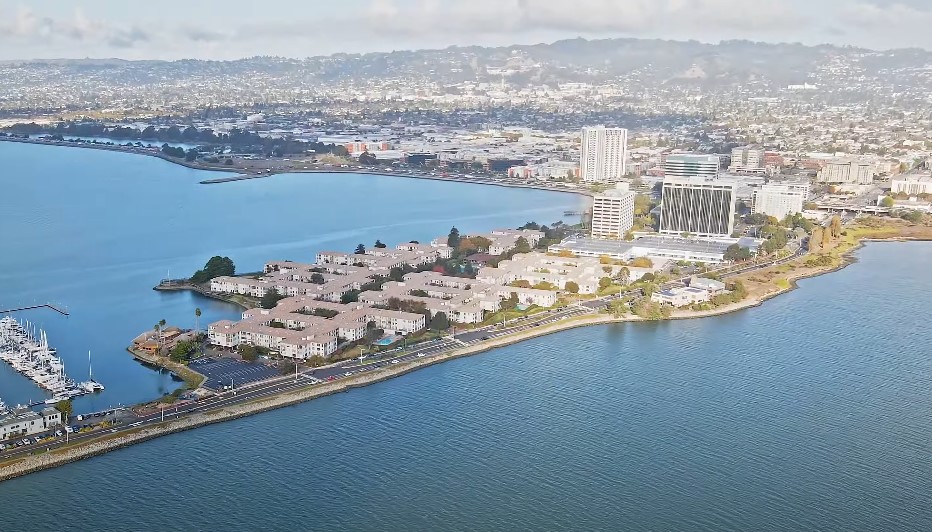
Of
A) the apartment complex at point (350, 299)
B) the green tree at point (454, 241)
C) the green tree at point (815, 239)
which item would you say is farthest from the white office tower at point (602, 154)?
the apartment complex at point (350, 299)

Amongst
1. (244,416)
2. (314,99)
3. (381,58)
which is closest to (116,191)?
(244,416)

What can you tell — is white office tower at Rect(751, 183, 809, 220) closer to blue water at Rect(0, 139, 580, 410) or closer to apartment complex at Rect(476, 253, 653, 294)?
blue water at Rect(0, 139, 580, 410)

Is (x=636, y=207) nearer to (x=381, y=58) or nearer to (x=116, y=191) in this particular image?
(x=116, y=191)

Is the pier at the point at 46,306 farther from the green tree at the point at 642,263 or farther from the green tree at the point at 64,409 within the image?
the green tree at the point at 642,263

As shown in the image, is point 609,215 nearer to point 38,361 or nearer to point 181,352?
point 181,352

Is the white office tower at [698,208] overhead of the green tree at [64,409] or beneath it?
overhead

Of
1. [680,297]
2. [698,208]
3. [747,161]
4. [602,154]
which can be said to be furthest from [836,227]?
[602,154]

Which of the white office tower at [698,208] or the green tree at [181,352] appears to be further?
the white office tower at [698,208]
